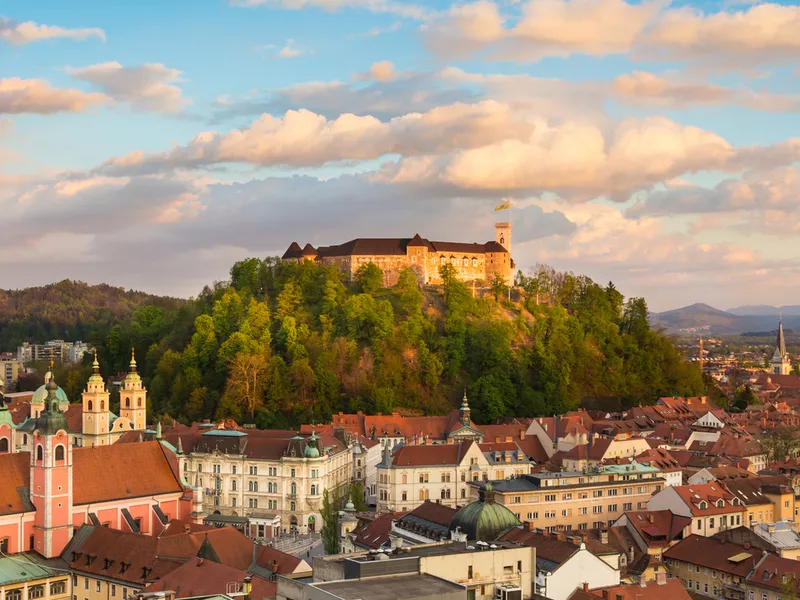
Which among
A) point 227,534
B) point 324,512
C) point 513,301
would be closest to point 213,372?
point 513,301

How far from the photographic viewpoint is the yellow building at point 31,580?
2014 inches

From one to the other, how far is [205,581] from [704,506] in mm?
33699

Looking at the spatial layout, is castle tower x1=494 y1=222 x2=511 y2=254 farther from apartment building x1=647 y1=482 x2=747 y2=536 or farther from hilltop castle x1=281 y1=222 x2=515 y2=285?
apartment building x1=647 y1=482 x2=747 y2=536

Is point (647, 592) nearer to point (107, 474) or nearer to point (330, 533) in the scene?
point (330, 533)

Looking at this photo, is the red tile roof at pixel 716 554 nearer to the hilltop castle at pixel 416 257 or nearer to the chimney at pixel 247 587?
the chimney at pixel 247 587

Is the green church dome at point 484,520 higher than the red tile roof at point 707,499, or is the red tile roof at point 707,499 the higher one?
the green church dome at point 484,520

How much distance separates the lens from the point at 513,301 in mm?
129750

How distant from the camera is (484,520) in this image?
5056cm

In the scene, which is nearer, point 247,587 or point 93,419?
point 247,587

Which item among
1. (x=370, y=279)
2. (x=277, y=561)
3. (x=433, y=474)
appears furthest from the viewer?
(x=370, y=279)

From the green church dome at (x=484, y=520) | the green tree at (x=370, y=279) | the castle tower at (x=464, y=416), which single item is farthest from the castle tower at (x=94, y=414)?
the green tree at (x=370, y=279)

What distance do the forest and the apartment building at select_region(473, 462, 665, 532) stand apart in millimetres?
34685

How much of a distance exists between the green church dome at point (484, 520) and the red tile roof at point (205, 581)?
10210 millimetres

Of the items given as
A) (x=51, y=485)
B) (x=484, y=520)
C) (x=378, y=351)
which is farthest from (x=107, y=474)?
(x=378, y=351)
